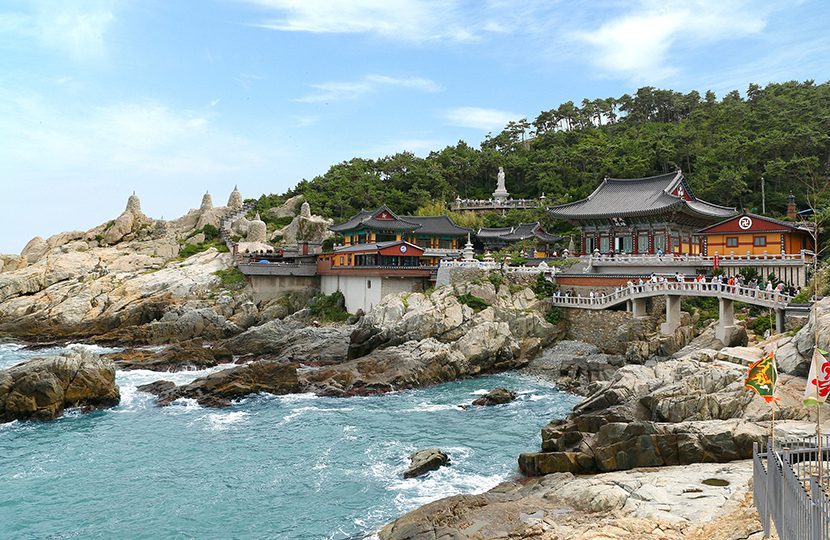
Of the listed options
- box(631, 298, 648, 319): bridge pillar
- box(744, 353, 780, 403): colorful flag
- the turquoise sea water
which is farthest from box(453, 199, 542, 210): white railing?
box(744, 353, 780, 403): colorful flag

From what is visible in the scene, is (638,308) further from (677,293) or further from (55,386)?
(55,386)

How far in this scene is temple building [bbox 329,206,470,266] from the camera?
59094 millimetres

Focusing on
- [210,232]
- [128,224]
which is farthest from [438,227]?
[128,224]

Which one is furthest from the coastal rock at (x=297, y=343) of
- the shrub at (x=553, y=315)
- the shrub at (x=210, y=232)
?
the shrub at (x=210, y=232)

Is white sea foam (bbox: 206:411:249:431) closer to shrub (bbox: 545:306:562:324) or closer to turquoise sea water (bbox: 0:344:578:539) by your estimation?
turquoise sea water (bbox: 0:344:578:539)

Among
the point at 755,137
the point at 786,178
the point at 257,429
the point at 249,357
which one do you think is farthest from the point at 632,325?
the point at 755,137

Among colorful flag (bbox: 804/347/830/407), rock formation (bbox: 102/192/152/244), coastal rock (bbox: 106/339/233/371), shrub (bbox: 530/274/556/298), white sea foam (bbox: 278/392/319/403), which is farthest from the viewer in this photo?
rock formation (bbox: 102/192/152/244)

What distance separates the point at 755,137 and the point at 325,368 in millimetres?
57322

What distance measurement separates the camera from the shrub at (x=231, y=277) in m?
59.3

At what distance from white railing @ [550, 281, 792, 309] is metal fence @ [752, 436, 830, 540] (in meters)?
21.1

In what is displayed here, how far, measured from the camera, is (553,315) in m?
43.7

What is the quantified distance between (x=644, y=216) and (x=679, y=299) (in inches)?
436

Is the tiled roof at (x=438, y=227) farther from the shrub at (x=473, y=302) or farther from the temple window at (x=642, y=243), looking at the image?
the temple window at (x=642, y=243)

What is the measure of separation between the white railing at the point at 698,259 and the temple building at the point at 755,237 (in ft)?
1.86
